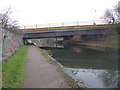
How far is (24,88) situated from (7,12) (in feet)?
48.5

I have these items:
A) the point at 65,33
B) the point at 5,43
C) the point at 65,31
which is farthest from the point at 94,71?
the point at 65,33

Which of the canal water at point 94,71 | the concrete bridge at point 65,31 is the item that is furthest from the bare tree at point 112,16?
the canal water at point 94,71

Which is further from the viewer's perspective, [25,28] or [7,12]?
[25,28]

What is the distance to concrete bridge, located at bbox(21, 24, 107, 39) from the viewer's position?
5356cm

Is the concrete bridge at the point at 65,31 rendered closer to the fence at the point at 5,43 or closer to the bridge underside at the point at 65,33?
the bridge underside at the point at 65,33

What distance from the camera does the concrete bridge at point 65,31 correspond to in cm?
5356

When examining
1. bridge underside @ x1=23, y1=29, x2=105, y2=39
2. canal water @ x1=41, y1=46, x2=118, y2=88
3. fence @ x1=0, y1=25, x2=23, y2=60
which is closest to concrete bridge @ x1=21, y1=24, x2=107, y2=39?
bridge underside @ x1=23, y1=29, x2=105, y2=39

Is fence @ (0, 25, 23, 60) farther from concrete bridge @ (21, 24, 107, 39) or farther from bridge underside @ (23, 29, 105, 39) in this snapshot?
bridge underside @ (23, 29, 105, 39)

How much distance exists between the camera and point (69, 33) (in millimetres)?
54531

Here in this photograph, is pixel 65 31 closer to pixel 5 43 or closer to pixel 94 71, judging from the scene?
pixel 5 43

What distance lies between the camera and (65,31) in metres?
54.4

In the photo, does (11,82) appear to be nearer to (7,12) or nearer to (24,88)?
(24,88)

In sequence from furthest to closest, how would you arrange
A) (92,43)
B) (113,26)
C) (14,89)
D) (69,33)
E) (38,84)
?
1. (92,43)
2. (69,33)
3. (113,26)
4. (38,84)
5. (14,89)

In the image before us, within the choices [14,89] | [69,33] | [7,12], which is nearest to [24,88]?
[14,89]
